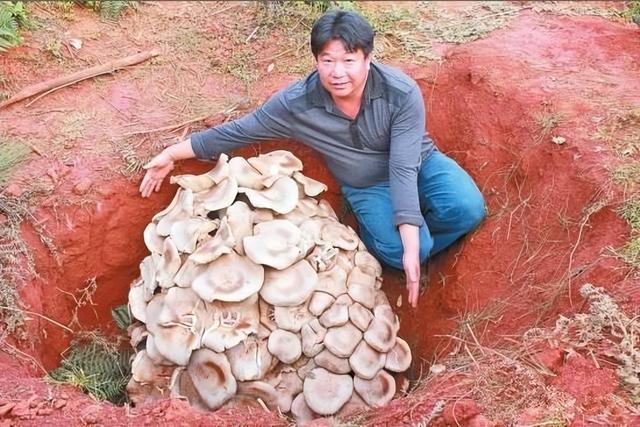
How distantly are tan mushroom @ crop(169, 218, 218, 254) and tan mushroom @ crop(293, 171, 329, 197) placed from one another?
2.10ft

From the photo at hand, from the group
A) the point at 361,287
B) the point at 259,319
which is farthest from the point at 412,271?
the point at 259,319

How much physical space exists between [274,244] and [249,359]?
2.03 ft

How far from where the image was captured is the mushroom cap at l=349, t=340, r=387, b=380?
150 inches

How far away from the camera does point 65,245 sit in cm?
436

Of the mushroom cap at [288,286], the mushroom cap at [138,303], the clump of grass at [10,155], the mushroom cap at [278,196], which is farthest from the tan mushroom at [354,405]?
the clump of grass at [10,155]

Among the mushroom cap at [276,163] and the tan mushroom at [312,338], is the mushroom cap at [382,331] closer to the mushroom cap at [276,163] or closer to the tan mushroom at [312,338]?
the tan mushroom at [312,338]

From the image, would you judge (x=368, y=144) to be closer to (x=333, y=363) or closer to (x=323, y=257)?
(x=323, y=257)

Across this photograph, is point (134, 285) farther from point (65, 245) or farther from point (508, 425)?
point (508, 425)

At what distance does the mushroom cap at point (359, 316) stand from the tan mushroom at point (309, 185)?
818 mm

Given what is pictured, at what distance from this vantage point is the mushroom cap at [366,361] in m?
3.82

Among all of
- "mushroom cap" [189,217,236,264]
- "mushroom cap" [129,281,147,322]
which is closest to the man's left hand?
"mushroom cap" [189,217,236,264]

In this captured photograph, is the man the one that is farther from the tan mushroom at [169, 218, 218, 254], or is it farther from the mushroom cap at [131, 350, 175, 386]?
the mushroom cap at [131, 350, 175, 386]

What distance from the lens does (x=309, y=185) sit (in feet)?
14.8

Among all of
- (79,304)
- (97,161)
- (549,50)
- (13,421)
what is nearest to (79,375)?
(79,304)
